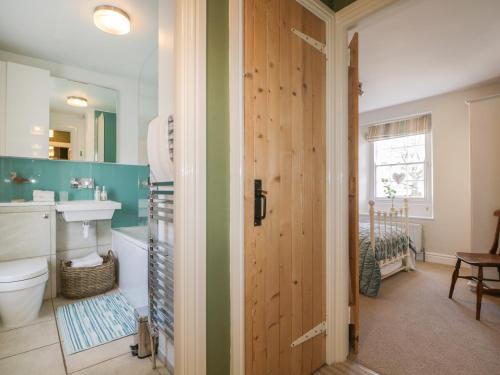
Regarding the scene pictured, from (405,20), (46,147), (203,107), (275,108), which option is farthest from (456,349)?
(46,147)

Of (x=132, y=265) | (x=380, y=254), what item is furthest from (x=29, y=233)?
(x=380, y=254)

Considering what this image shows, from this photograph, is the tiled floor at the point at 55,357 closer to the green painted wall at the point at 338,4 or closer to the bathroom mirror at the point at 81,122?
the bathroom mirror at the point at 81,122

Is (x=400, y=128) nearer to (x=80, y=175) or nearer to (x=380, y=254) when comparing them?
(x=380, y=254)

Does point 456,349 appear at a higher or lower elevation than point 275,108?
lower

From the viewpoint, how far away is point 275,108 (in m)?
1.34

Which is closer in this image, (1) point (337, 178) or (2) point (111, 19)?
(1) point (337, 178)

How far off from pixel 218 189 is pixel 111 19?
6.86 feet

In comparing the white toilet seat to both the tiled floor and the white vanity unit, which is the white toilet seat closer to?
the tiled floor

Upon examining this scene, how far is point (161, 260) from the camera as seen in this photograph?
5.22ft

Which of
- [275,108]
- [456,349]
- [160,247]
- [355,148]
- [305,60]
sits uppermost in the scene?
[305,60]

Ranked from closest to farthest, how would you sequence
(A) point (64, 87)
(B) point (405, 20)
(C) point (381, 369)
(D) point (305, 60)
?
(D) point (305, 60) → (C) point (381, 369) → (B) point (405, 20) → (A) point (64, 87)

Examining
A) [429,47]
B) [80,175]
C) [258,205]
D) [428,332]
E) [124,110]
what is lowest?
[428,332]

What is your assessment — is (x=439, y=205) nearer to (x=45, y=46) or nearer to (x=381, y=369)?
(x=381, y=369)

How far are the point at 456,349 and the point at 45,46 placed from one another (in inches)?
188
